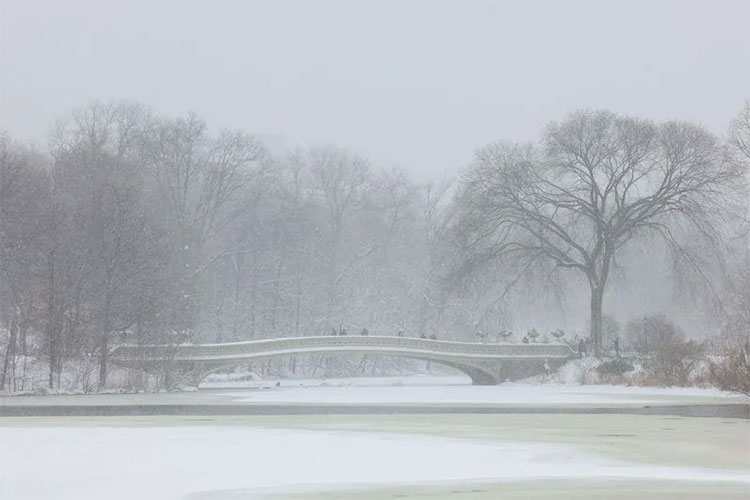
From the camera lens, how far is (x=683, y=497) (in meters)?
13.3

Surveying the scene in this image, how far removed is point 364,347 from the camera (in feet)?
171

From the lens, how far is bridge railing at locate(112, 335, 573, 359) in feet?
155

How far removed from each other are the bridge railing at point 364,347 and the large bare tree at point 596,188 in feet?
12.5

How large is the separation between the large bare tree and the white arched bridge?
3876 mm

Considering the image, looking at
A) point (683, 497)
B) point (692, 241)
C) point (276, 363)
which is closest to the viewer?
point (683, 497)

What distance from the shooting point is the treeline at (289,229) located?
43.4m

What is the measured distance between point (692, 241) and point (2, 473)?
4701cm

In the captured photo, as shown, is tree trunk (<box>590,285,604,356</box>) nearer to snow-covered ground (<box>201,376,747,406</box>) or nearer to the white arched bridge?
the white arched bridge

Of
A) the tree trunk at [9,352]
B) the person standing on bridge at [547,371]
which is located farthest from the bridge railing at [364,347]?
the tree trunk at [9,352]

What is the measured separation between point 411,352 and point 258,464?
3662cm

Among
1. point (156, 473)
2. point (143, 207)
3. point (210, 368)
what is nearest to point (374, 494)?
point (156, 473)

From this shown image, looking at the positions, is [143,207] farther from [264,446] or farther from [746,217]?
[264,446]

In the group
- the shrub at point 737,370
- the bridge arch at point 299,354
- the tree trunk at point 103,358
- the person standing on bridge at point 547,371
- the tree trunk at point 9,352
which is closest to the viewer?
the shrub at point 737,370

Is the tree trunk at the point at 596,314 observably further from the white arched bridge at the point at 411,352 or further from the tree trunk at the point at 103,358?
the tree trunk at the point at 103,358
